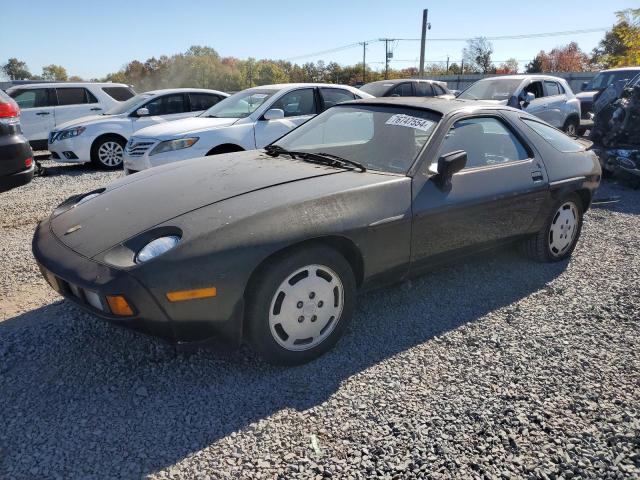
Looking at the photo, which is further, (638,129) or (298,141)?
(638,129)

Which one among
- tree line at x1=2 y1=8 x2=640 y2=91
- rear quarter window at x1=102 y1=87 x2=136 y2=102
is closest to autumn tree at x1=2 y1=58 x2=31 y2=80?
tree line at x1=2 y1=8 x2=640 y2=91

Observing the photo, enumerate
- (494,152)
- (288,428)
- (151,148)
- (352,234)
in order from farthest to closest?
Answer: (151,148), (494,152), (352,234), (288,428)

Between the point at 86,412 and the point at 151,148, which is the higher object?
the point at 151,148

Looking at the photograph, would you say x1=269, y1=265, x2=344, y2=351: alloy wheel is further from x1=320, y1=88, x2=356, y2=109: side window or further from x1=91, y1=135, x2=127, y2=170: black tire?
x1=91, y1=135, x2=127, y2=170: black tire

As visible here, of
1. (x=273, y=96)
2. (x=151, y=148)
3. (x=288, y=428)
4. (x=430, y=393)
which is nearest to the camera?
(x=288, y=428)

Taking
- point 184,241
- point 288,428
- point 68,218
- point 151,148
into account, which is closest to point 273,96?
point 151,148

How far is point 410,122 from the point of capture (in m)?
3.42

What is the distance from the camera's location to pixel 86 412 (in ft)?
7.48

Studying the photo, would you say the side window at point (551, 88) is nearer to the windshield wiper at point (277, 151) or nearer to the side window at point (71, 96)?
the windshield wiper at point (277, 151)

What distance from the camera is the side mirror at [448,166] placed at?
3057 mm

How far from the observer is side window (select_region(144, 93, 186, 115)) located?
9523 mm

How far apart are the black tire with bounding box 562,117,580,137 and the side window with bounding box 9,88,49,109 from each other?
1145cm

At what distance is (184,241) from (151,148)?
462cm

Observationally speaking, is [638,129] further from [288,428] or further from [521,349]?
[288,428]
